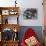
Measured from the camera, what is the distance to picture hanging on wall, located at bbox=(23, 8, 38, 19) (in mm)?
4824

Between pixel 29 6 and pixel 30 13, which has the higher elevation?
pixel 29 6

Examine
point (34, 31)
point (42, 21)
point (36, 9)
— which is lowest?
point (34, 31)

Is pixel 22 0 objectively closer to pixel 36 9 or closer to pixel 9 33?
pixel 36 9

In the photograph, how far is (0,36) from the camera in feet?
15.2

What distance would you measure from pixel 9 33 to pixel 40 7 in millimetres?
1224

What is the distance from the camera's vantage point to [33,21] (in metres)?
4.82

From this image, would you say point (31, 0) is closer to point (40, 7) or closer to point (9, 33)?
point (40, 7)

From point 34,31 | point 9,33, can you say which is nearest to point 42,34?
point 34,31

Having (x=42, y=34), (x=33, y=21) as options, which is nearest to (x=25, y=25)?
(x=33, y=21)

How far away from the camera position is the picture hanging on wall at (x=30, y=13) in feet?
15.8

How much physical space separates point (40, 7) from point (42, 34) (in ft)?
2.70

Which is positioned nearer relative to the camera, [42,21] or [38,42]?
[38,42]

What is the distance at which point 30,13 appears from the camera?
484cm

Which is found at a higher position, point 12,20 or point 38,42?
point 12,20
